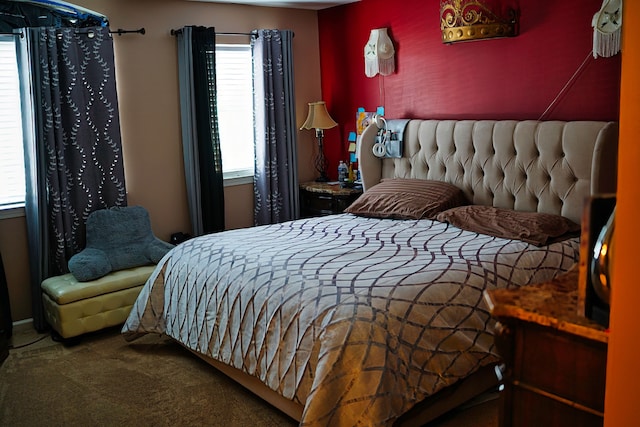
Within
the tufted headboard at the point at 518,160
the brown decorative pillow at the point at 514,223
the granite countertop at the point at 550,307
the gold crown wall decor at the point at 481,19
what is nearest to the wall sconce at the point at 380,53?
the tufted headboard at the point at 518,160

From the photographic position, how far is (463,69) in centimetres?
464

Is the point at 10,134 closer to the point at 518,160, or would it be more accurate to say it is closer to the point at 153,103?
the point at 153,103

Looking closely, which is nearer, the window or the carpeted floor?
the carpeted floor

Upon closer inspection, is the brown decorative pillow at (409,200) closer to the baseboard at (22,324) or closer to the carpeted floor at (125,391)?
the carpeted floor at (125,391)

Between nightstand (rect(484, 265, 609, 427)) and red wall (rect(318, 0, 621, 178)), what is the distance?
8.55 ft

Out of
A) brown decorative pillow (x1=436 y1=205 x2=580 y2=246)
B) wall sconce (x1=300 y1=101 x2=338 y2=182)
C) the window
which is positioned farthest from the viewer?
wall sconce (x1=300 y1=101 x2=338 y2=182)

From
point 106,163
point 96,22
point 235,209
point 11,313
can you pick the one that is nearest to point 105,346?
point 11,313

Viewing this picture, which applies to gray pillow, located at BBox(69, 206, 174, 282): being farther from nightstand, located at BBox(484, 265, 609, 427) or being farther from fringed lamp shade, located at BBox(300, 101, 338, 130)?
nightstand, located at BBox(484, 265, 609, 427)

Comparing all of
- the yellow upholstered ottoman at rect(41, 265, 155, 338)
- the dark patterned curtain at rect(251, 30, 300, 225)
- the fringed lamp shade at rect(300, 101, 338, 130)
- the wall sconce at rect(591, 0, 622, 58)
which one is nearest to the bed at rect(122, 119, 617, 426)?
the yellow upholstered ottoman at rect(41, 265, 155, 338)

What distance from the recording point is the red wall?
12.9ft

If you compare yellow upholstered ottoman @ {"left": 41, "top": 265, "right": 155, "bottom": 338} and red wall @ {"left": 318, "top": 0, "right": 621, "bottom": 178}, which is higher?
red wall @ {"left": 318, "top": 0, "right": 621, "bottom": 178}

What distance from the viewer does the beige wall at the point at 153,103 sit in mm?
4656

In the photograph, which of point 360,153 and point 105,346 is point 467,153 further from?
point 105,346

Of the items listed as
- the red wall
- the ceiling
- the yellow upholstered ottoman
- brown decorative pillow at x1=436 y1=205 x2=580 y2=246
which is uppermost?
the ceiling
